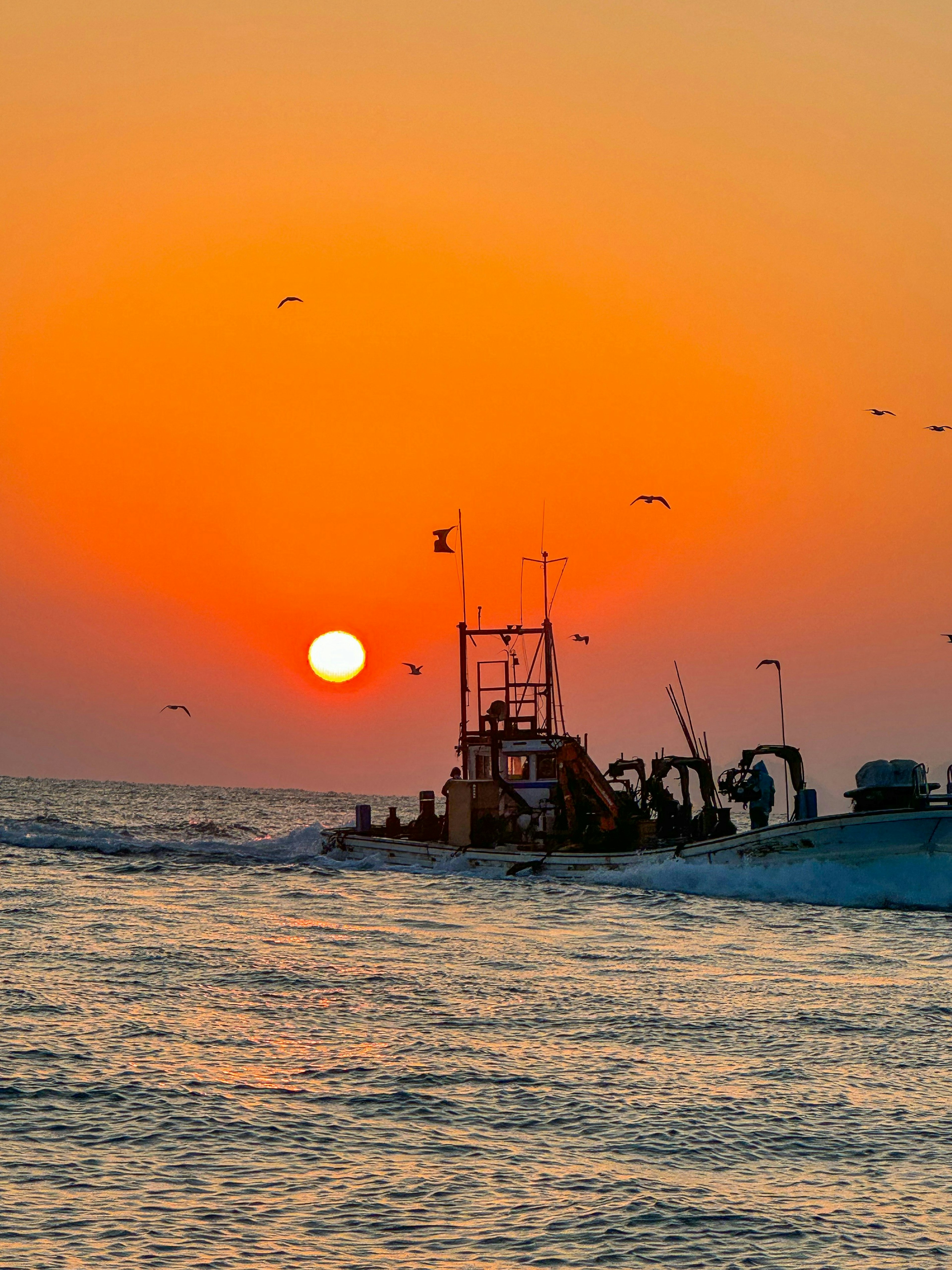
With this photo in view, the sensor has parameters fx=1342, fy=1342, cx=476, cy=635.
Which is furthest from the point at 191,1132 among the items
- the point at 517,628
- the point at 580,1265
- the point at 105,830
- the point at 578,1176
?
the point at 105,830

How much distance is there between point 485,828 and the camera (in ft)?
121

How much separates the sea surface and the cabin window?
11359 millimetres

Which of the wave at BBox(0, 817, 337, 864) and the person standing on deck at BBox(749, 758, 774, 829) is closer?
the person standing on deck at BBox(749, 758, 774, 829)

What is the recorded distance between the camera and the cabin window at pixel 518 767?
3697cm

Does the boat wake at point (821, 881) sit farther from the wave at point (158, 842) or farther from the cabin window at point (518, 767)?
the wave at point (158, 842)

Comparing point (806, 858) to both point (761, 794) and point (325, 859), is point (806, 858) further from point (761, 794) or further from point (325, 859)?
point (325, 859)

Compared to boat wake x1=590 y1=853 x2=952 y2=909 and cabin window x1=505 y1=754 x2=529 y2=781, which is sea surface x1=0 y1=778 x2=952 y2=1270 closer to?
boat wake x1=590 y1=853 x2=952 y2=909

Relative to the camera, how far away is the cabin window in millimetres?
36969

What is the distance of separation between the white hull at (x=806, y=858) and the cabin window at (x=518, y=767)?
279 centimetres

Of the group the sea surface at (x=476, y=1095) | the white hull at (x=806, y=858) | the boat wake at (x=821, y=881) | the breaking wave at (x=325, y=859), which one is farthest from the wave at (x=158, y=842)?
the sea surface at (x=476, y=1095)

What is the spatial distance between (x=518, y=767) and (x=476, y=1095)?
25.1 meters

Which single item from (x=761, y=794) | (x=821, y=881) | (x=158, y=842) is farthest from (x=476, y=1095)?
(x=158, y=842)

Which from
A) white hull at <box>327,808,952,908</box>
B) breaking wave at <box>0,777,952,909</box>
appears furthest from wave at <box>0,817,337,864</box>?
white hull at <box>327,808,952,908</box>

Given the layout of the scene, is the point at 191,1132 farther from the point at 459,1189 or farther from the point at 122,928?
the point at 122,928
